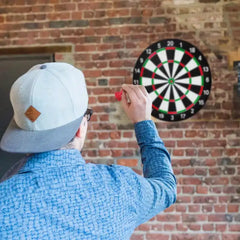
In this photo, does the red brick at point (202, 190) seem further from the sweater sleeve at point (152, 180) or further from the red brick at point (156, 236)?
the sweater sleeve at point (152, 180)

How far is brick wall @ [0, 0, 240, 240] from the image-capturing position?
120 inches

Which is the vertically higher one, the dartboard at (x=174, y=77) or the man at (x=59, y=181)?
the dartboard at (x=174, y=77)

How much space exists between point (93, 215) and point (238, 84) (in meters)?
2.52

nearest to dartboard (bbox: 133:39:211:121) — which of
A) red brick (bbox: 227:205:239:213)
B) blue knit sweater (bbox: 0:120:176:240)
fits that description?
red brick (bbox: 227:205:239:213)

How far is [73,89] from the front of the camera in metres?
0.91

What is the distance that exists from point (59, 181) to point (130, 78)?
2.38 meters

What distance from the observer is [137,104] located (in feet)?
3.63

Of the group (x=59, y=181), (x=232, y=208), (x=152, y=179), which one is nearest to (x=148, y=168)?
(x=152, y=179)

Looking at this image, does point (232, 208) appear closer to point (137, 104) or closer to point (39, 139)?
point (137, 104)

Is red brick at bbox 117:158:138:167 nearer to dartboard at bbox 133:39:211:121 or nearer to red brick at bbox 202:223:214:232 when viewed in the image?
dartboard at bbox 133:39:211:121

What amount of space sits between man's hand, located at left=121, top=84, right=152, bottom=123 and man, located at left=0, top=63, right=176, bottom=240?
199mm

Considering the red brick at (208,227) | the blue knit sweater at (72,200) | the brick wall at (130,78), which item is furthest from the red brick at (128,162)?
the blue knit sweater at (72,200)

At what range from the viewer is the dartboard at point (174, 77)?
3.07 m

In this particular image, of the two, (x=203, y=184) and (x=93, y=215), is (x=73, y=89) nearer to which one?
(x=93, y=215)
